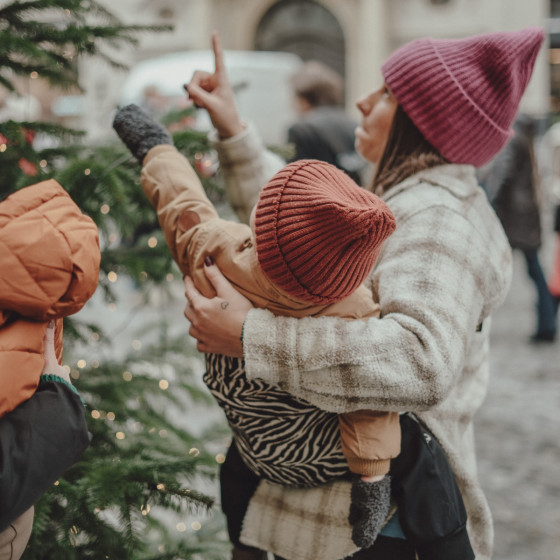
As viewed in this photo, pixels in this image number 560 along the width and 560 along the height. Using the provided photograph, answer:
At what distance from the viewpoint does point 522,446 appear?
3648 mm

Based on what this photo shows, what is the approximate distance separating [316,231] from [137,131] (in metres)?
0.56

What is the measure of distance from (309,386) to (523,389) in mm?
3638

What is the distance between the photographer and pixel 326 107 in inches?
172

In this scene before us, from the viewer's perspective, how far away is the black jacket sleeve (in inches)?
37.6

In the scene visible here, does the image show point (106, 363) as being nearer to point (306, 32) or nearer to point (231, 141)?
point (231, 141)

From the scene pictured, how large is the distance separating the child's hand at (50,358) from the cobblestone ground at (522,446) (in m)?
2.23

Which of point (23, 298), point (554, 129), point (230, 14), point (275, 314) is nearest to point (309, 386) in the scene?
point (275, 314)

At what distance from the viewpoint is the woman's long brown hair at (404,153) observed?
149cm

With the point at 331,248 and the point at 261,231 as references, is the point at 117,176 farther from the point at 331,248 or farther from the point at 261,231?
the point at 331,248

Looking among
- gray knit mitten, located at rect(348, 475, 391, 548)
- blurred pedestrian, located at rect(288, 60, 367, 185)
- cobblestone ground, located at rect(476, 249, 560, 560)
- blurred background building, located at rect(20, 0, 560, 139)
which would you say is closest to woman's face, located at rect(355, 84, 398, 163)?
gray knit mitten, located at rect(348, 475, 391, 548)

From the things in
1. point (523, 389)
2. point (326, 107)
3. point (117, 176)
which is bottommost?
point (523, 389)

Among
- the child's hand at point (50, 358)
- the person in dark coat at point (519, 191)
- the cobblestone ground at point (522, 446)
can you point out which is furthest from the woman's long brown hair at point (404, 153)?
the person in dark coat at point (519, 191)

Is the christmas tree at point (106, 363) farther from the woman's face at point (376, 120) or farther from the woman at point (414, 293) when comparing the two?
the woman's face at point (376, 120)

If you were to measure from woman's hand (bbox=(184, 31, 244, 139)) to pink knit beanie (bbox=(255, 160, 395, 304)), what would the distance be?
533mm
